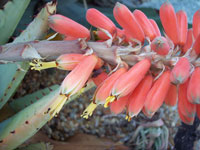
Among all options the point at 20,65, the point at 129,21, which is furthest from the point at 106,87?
the point at 20,65

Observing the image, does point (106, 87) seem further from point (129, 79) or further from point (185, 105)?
point (185, 105)

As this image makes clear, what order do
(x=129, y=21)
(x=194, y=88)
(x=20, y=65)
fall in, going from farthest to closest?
(x=20, y=65), (x=129, y=21), (x=194, y=88)

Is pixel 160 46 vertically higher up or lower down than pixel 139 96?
higher up

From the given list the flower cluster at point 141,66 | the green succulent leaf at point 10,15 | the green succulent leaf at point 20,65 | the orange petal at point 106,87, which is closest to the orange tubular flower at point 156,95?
the flower cluster at point 141,66

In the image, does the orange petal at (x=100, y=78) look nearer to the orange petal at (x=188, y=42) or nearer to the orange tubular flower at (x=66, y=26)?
the orange tubular flower at (x=66, y=26)

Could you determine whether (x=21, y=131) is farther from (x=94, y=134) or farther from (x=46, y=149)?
(x=94, y=134)

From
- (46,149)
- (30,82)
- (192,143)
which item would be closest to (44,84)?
(30,82)
